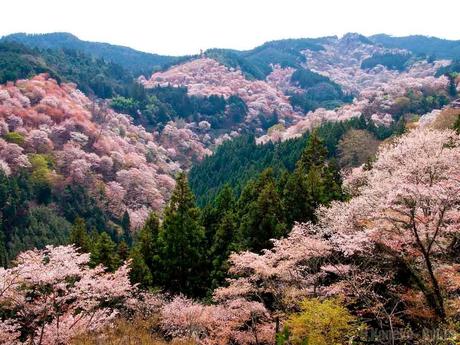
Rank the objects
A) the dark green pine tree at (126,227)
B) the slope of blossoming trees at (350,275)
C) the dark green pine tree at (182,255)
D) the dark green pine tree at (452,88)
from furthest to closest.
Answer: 1. the dark green pine tree at (452,88)
2. the dark green pine tree at (126,227)
3. the dark green pine tree at (182,255)
4. the slope of blossoming trees at (350,275)

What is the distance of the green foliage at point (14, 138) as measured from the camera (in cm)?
5684

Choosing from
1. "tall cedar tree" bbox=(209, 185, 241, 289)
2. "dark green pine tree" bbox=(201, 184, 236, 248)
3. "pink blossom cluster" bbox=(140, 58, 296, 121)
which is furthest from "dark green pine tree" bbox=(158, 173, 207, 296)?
"pink blossom cluster" bbox=(140, 58, 296, 121)

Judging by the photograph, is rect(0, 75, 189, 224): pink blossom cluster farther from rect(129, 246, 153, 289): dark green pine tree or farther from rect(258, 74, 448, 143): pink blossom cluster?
rect(129, 246, 153, 289): dark green pine tree

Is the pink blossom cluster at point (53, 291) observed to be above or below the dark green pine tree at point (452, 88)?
below

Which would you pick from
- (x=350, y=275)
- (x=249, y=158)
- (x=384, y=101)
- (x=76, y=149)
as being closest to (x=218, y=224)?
(x=350, y=275)

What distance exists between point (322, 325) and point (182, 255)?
15054mm

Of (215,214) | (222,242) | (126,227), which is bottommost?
(126,227)

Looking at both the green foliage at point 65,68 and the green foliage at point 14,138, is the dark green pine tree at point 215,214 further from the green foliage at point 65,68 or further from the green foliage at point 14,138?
the green foliage at point 65,68

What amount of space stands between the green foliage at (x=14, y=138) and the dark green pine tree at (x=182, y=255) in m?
35.2

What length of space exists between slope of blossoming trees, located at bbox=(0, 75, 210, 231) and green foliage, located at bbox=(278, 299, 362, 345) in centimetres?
4281

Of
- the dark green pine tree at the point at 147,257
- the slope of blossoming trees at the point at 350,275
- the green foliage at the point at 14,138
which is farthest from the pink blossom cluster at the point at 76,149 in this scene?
the slope of blossoming trees at the point at 350,275

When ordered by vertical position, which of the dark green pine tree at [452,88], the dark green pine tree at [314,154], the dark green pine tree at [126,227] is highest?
the dark green pine tree at [452,88]

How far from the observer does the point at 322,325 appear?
642 inches

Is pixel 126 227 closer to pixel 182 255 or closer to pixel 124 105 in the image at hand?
pixel 182 255
